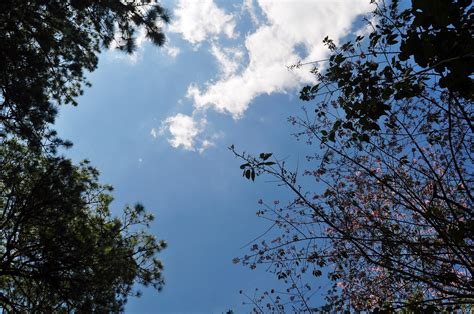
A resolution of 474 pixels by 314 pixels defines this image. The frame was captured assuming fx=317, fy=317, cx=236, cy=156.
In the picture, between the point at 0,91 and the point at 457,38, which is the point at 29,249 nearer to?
the point at 0,91

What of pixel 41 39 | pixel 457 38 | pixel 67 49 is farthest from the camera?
pixel 67 49

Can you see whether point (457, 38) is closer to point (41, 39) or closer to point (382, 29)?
point (382, 29)

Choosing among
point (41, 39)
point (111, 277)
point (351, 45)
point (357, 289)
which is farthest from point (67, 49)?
point (357, 289)

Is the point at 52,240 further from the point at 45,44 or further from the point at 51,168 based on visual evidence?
the point at 45,44

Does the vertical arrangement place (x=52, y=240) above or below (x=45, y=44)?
below

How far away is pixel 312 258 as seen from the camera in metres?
5.22

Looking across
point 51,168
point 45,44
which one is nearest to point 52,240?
point 51,168

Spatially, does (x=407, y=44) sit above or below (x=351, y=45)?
below

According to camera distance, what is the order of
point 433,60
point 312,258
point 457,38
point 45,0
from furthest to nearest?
point 45,0
point 312,258
point 433,60
point 457,38

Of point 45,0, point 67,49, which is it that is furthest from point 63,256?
point 45,0

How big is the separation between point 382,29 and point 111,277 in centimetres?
818

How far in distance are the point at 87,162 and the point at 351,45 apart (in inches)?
326

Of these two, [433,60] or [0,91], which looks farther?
[0,91]

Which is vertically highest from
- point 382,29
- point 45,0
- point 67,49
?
point 67,49
